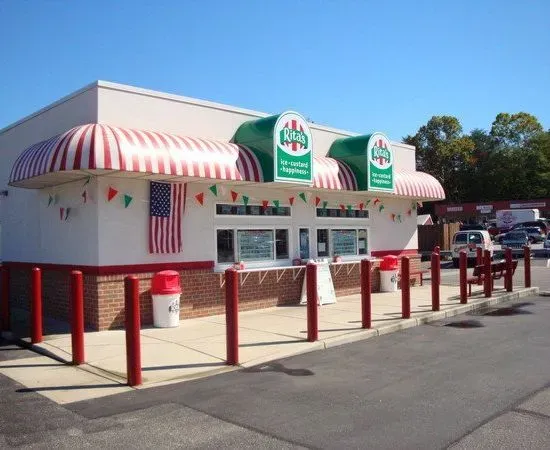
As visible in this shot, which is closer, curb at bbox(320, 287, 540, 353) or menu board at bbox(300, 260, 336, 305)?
curb at bbox(320, 287, 540, 353)

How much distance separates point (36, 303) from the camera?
29.6 feet

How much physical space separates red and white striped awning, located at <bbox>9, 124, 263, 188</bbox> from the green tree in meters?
56.6

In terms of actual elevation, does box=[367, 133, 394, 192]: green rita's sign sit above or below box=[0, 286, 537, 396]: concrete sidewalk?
above

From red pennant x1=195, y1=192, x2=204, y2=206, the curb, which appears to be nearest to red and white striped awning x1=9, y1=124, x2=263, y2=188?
red pennant x1=195, y1=192, x2=204, y2=206

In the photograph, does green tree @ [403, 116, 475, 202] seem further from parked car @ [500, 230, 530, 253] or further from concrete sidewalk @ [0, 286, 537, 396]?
concrete sidewalk @ [0, 286, 537, 396]

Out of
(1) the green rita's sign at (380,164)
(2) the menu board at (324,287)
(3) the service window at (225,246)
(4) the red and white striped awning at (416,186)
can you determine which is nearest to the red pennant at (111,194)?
(3) the service window at (225,246)

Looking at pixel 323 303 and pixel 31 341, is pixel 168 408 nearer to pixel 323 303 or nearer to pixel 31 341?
pixel 31 341

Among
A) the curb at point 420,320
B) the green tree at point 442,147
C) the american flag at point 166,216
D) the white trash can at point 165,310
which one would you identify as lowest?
the curb at point 420,320

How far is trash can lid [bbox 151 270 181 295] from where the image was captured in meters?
10.5

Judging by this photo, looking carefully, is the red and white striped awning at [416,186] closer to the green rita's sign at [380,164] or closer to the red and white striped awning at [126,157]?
the green rita's sign at [380,164]

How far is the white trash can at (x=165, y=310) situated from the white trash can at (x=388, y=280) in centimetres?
724

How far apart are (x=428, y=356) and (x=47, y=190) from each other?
8.47 m

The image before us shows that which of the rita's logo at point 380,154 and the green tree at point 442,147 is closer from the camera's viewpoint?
the rita's logo at point 380,154

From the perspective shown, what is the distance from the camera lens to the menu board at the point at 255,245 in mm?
12742
